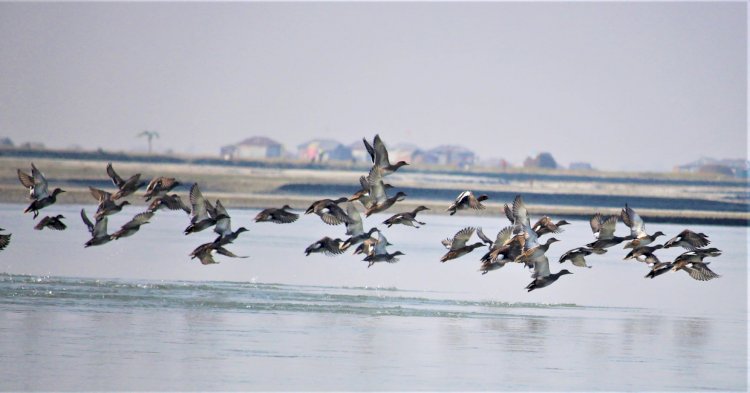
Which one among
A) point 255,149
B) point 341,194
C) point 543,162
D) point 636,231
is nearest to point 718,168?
point 543,162

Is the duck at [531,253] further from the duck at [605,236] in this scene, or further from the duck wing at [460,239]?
the duck wing at [460,239]

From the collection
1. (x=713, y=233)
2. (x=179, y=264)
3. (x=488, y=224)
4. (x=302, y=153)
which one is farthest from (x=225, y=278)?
(x=302, y=153)

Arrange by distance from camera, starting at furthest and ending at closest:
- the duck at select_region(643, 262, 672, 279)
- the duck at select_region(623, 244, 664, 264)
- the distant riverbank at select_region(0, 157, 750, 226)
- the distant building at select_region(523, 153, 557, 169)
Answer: the distant building at select_region(523, 153, 557, 169) → the distant riverbank at select_region(0, 157, 750, 226) → the duck at select_region(623, 244, 664, 264) → the duck at select_region(643, 262, 672, 279)

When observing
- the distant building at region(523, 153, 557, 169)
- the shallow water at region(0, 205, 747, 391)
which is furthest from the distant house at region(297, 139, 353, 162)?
the shallow water at region(0, 205, 747, 391)

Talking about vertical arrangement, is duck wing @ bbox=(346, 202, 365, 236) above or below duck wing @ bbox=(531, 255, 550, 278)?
above

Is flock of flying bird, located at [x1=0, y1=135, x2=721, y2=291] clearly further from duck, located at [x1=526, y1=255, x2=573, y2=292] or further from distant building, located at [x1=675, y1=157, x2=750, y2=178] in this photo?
distant building, located at [x1=675, y1=157, x2=750, y2=178]

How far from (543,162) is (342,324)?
138 metres

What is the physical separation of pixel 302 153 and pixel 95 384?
17685cm

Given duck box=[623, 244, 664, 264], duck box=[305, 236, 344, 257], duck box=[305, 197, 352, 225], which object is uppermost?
duck box=[305, 197, 352, 225]

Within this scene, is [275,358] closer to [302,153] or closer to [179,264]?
[179,264]

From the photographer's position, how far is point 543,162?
158m

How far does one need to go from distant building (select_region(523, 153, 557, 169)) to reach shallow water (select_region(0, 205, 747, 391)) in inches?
4892

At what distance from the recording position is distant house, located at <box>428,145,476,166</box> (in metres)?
174

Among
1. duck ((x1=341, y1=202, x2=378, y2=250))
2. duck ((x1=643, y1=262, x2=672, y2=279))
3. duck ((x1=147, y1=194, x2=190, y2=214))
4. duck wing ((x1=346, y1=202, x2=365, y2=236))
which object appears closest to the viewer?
duck ((x1=643, y1=262, x2=672, y2=279))
